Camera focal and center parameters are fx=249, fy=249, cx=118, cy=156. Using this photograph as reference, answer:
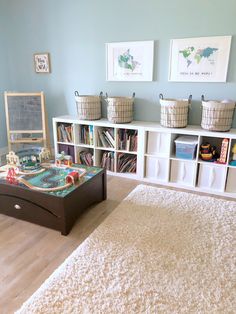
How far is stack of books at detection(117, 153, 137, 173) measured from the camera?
10.1 feet

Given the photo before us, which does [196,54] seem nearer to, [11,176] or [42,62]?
[42,62]

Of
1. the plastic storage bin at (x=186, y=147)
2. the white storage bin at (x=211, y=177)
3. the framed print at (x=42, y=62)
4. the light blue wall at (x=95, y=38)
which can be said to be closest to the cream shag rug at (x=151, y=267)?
the white storage bin at (x=211, y=177)

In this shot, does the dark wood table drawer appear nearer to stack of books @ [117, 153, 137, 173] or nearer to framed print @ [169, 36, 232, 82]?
stack of books @ [117, 153, 137, 173]

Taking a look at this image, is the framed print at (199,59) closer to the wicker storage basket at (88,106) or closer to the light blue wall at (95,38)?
the light blue wall at (95,38)

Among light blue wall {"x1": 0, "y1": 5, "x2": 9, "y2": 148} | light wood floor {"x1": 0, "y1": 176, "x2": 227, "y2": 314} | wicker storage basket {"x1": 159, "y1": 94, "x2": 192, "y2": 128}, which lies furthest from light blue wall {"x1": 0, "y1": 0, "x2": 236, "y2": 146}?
light wood floor {"x1": 0, "y1": 176, "x2": 227, "y2": 314}

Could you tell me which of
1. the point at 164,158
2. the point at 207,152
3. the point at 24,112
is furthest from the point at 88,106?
the point at 207,152

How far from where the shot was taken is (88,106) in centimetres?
308

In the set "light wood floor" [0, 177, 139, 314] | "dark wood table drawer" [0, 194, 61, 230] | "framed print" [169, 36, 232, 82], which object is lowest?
"light wood floor" [0, 177, 139, 314]

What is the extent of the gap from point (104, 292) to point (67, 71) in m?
2.86

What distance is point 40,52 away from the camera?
3504 millimetres

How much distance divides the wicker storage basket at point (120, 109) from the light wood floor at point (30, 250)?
104cm

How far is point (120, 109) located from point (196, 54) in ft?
3.30

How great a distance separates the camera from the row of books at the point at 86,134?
3133mm

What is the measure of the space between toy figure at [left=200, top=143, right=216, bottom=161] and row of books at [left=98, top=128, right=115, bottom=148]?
3.41 ft
